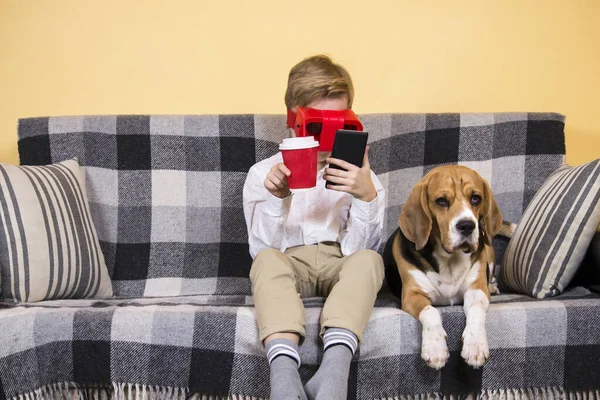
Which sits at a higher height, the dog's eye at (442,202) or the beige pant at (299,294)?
the dog's eye at (442,202)

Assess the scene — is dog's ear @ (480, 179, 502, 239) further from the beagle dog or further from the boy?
the boy

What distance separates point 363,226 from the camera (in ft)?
6.66

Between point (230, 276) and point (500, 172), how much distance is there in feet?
3.91

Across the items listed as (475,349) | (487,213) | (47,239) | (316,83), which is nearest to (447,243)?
(487,213)

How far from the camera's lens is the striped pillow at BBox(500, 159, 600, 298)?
2.05 m

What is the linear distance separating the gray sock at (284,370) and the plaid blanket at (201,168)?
934mm

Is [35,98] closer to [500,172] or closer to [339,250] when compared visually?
[339,250]

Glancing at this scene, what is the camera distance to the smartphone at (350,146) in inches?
68.8

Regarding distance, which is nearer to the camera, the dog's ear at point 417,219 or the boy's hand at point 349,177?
the boy's hand at point 349,177

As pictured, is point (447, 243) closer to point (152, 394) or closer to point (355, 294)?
point (355, 294)

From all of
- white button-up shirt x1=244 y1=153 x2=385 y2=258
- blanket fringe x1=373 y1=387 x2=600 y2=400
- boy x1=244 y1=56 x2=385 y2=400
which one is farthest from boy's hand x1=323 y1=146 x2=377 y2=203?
blanket fringe x1=373 y1=387 x2=600 y2=400

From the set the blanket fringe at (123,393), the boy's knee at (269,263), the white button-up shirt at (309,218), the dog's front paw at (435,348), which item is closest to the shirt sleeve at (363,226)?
the white button-up shirt at (309,218)

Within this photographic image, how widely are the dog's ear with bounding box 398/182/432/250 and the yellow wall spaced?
3.43ft

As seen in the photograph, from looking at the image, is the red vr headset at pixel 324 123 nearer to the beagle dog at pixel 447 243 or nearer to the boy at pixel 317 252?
the boy at pixel 317 252
